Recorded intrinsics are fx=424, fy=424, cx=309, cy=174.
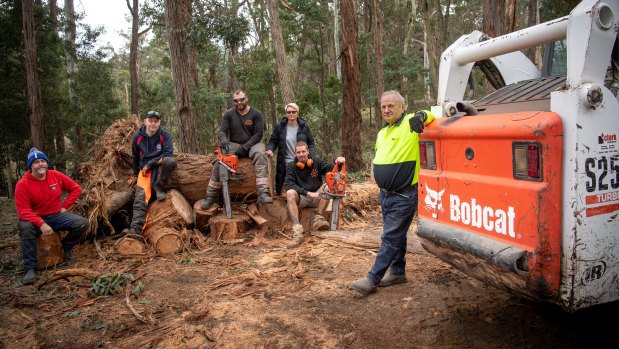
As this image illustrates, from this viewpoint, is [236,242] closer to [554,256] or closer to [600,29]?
[554,256]

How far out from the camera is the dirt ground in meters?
3.33

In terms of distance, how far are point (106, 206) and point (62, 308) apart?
2.45 m

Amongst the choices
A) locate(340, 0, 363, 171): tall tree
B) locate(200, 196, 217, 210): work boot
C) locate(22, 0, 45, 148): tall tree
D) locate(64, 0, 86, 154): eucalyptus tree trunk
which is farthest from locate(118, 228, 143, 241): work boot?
locate(64, 0, 86, 154): eucalyptus tree trunk

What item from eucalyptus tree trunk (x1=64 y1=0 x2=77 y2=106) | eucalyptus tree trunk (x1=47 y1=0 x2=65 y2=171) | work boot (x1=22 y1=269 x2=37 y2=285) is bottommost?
work boot (x1=22 y1=269 x2=37 y2=285)

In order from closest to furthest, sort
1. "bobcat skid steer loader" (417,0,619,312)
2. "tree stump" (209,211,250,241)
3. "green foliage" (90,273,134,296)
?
1. "bobcat skid steer loader" (417,0,619,312)
2. "green foliage" (90,273,134,296)
3. "tree stump" (209,211,250,241)

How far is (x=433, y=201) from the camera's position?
3.37 meters

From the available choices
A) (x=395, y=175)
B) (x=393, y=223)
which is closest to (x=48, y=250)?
(x=393, y=223)

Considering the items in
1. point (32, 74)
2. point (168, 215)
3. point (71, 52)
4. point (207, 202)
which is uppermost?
point (71, 52)

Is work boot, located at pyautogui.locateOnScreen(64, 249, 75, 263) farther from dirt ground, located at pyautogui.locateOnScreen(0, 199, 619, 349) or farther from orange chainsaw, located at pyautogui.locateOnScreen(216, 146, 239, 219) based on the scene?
orange chainsaw, located at pyautogui.locateOnScreen(216, 146, 239, 219)

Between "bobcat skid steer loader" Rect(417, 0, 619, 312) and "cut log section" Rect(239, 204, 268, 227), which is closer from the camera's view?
"bobcat skid steer loader" Rect(417, 0, 619, 312)

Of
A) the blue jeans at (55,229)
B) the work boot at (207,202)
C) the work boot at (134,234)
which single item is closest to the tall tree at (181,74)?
the work boot at (207,202)

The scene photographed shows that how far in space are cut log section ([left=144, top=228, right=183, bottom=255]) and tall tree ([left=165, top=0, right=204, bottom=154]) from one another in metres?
3.41

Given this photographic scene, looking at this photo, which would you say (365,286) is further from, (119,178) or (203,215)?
(119,178)

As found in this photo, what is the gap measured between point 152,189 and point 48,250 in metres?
1.63
